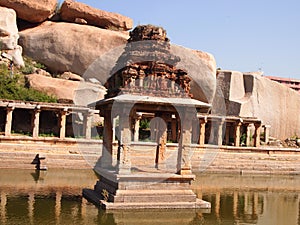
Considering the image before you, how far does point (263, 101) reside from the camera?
31.9 meters

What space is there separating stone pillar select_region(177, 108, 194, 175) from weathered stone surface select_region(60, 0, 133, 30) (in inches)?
899

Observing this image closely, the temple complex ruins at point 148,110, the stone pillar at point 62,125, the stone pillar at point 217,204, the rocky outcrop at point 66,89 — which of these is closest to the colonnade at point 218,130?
the rocky outcrop at point 66,89

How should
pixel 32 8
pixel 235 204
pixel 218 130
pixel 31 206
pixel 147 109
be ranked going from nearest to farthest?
pixel 31 206 < pixel 147 109 < pixel 235 204 < pixel 218 130 < pixel 32 8

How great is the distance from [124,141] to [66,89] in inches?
660

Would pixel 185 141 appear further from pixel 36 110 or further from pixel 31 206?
pixel 36 110

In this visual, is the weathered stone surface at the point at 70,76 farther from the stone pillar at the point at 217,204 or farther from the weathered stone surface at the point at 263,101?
the stone pillar at the point at 217,204

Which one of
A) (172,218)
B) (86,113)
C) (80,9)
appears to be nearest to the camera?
(172,218)

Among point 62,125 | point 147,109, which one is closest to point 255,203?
point 147,109

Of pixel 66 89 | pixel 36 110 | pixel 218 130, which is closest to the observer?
pixel 36 110

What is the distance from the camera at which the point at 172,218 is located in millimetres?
9617

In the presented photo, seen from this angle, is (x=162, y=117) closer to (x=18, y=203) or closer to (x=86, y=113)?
(x=18, y=203)

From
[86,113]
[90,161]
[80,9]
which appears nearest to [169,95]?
[90,161]

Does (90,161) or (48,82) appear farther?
(48,82)

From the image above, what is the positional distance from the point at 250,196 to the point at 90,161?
7.64m
